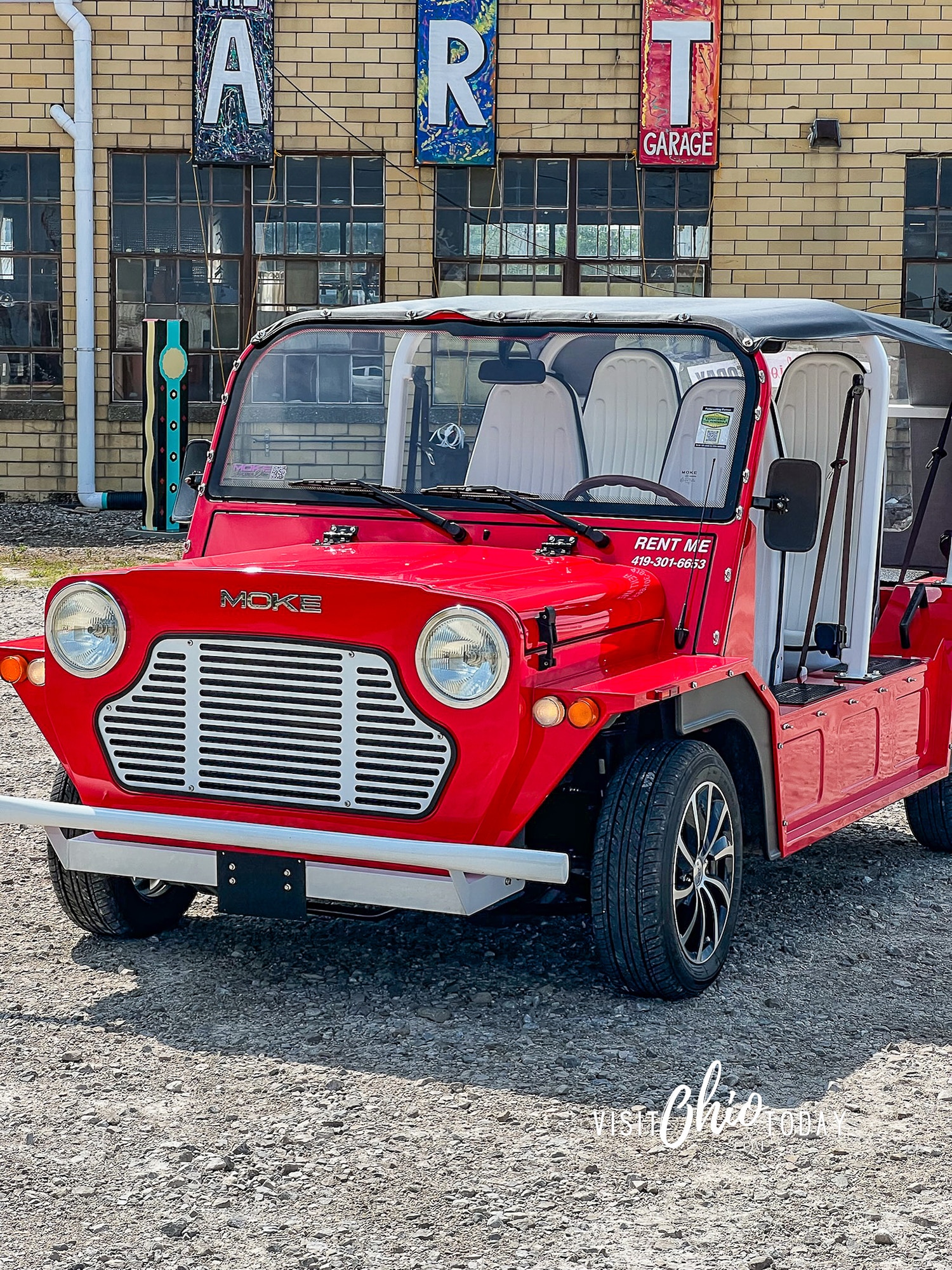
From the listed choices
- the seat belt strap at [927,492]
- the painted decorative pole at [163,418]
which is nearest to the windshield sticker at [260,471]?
the seat belt strap at [927,492]

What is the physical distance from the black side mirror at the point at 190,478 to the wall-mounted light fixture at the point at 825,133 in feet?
47.5

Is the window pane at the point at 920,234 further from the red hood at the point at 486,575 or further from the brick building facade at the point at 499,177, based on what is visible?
the red hood at the point at 486,575

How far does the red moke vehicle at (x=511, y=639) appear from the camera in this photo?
472 centimetres

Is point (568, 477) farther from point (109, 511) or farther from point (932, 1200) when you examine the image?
point (109, 511)

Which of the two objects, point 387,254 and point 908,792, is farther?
point 387,254

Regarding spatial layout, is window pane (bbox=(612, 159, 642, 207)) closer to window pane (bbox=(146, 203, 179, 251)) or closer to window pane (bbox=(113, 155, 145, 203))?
window pane (bbox=(146, 203, 179, 251))

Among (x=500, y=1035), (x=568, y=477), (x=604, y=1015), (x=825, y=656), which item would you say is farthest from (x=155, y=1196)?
(x=825, y=656)

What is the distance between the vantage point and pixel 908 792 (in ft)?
22.0

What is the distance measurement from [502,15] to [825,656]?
1463cm

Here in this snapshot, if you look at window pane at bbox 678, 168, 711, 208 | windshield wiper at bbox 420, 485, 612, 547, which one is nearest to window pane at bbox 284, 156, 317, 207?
window pane at bbox 678, 168, 711, 208

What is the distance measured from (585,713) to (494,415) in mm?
1814

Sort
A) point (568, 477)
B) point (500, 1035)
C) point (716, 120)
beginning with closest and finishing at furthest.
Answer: point (500, 1035) < point (568, 477) < point (716, 120)

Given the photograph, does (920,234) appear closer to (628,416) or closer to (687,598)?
(628,416)

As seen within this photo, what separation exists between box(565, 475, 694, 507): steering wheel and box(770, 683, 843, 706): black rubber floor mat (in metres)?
0.78
